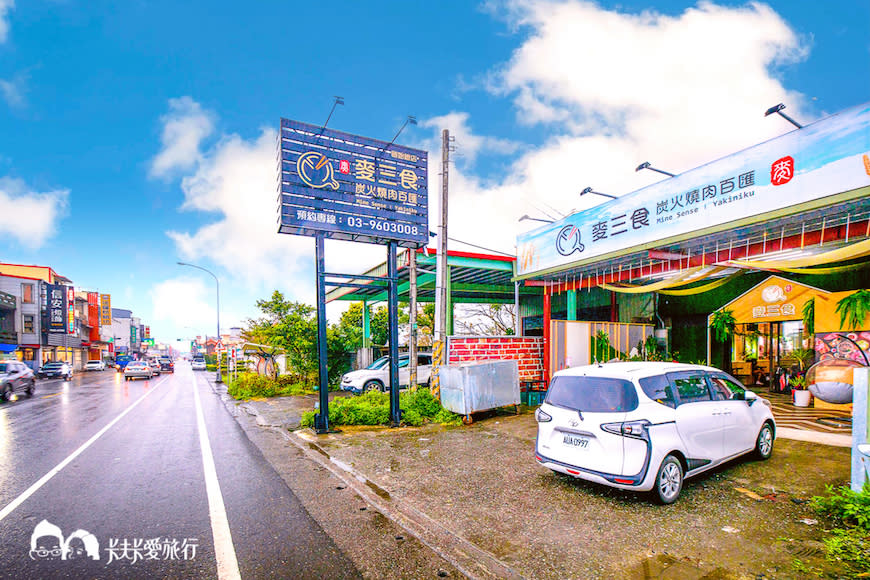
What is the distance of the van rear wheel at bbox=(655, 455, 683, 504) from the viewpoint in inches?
202

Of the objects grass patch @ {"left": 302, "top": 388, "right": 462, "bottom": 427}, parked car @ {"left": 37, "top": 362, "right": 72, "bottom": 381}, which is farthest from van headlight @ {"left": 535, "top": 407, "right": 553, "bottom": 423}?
parked car @ {"left": 37, "top": 362, "right": 72, "bottom": 381}

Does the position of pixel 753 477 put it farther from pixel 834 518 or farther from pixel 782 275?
pixel 782 275

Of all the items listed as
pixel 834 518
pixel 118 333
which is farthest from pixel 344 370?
pixel 118 333

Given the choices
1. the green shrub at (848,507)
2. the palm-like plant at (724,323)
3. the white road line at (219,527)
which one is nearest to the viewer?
the white road line at (219,527)

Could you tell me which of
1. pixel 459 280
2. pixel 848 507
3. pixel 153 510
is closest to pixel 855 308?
pixel 848 507

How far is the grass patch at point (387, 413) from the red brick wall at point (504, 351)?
132 cm

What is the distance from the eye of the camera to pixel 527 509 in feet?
17.1

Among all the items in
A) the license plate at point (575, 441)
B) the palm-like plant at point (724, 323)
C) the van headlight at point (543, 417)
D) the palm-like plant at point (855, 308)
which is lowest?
the license plate at point (575, 441)

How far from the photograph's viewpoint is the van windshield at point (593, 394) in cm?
530

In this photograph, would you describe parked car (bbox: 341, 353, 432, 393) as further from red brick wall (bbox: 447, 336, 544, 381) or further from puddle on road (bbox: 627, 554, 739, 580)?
puddle on road (bbox: 627, 554, 739, 580)

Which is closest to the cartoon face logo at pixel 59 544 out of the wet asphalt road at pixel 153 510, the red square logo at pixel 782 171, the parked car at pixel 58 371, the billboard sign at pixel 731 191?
the wet asphalt road at pixel 153 510

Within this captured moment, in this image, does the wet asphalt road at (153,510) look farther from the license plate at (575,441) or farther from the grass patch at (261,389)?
the grass patch at (261,389)

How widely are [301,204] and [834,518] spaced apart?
31.0 ft

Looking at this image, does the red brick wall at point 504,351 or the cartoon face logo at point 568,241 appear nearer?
the red brick wall at point 504,351
